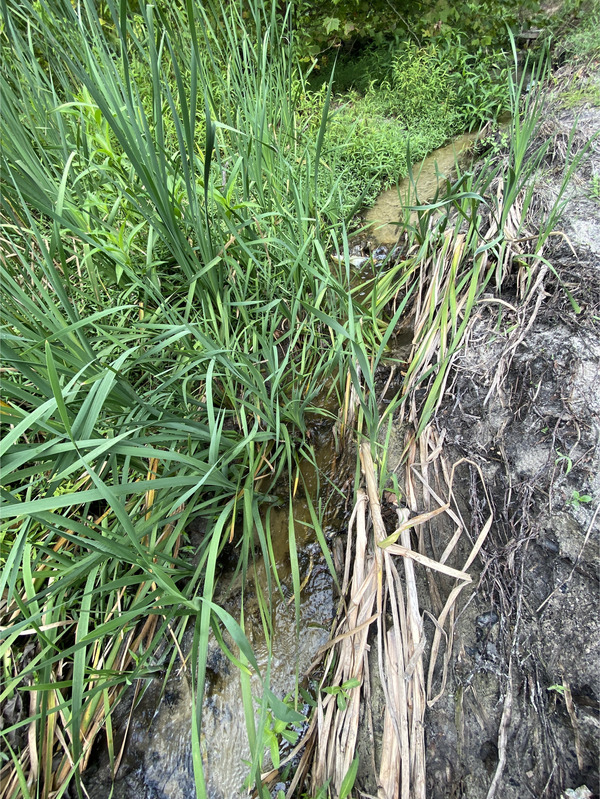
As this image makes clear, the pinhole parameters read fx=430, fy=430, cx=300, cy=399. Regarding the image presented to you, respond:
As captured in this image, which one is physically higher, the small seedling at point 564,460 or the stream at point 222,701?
the small seedling at point 564,460

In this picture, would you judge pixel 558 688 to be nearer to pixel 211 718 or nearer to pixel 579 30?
pixel 211 718

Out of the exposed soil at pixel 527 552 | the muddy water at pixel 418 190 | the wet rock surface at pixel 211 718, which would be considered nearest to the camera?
the exposed soil at pixel 527 552

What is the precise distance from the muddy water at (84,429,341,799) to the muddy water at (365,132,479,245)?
1480 millimetres

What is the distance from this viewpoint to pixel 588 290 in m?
1.27

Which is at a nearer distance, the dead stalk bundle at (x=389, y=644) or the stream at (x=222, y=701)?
the dead stalk bundle at (x=389, y=644)

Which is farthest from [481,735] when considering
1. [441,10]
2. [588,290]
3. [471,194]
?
[441,10]

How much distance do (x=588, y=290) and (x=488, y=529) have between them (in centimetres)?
78

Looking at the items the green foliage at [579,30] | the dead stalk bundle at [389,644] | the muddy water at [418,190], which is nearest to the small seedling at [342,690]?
the dead stalk bundle at [389,644]

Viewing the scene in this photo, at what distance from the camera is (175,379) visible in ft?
3.80

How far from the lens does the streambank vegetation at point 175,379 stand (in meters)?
0.94

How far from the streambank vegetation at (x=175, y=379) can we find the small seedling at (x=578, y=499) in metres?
0.22

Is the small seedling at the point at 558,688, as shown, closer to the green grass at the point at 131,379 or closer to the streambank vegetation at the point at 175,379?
the streambank vegetation at the point at 175,379

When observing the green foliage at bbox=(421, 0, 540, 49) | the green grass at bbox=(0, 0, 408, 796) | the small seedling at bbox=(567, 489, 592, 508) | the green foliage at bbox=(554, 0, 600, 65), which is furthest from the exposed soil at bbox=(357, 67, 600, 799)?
the green foliage at bbox=(421, 0, 540, 49)

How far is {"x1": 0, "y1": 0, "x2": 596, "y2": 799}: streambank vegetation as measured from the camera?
94 centimetres
